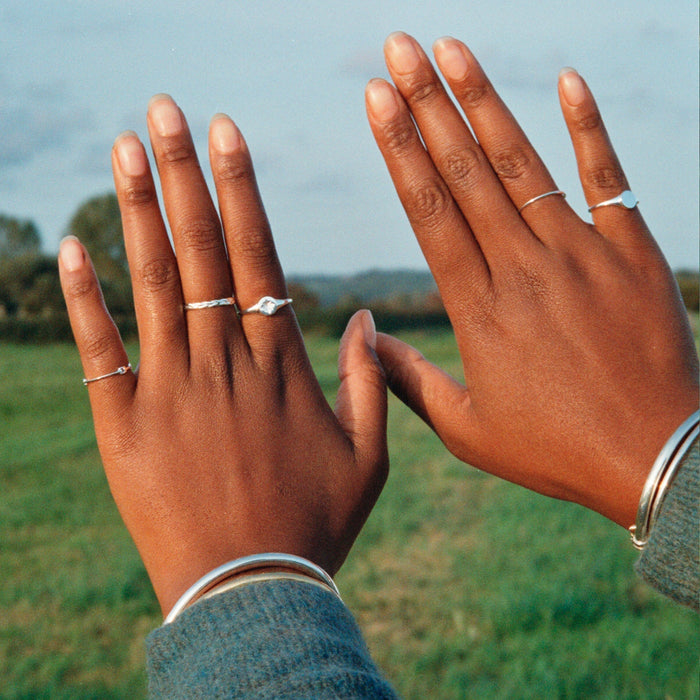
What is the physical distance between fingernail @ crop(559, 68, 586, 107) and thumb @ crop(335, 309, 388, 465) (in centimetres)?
81

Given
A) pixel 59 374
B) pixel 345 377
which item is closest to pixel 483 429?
pixel 345 377

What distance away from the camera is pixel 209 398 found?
174cm

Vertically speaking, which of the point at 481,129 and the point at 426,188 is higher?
the point at 481,129

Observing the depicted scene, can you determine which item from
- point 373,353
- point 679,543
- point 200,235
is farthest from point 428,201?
point 679,543

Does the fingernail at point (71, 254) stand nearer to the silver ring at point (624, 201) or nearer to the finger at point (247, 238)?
the finger at point (247, 238)

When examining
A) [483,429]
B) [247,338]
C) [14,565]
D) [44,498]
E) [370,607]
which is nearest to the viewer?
[247,338]

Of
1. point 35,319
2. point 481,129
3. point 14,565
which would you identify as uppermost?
point 481,129

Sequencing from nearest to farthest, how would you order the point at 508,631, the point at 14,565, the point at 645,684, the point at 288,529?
the point at 288,529, the point at 645,684, the point at 508,631, the point at 14,565

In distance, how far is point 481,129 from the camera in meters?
2.12

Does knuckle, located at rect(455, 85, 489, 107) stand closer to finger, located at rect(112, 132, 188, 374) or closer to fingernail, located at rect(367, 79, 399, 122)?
fingernail, located at rect(367, 79, 399, 122)

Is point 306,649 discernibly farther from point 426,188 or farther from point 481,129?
point 481,129

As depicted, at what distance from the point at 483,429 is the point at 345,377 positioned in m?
0.40

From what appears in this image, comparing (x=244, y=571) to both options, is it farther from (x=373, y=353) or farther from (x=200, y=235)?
(x=373, y=353)

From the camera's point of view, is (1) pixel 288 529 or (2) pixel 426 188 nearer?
(1) pixel 288 529
